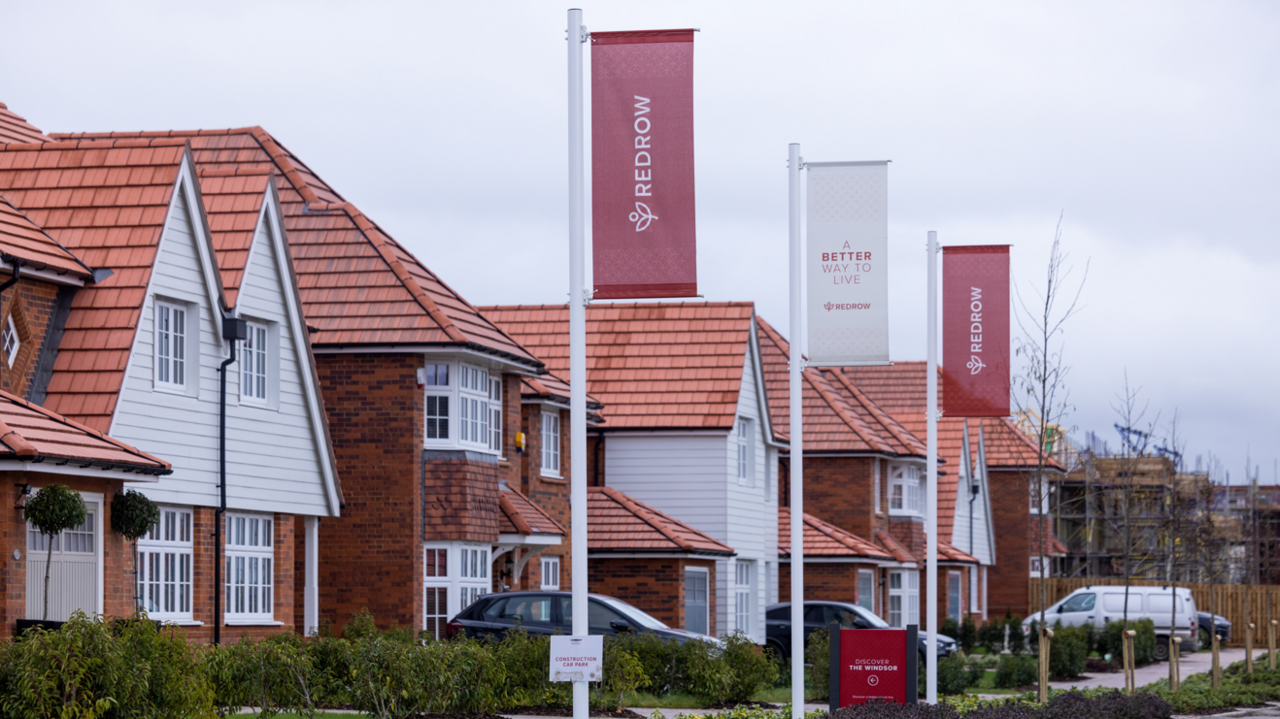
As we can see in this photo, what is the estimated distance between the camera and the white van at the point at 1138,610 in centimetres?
4600

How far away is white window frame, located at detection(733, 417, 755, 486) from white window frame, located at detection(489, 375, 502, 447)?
363 inches

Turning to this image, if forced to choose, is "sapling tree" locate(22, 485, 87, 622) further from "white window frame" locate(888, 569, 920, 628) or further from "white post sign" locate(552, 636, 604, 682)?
"white window frame" locate(888, 569, 920, 628)

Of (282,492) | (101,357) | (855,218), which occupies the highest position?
(855,218)

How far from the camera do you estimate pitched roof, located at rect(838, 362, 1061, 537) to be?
173 feet

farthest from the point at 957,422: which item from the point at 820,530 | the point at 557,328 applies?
the point at 557,328

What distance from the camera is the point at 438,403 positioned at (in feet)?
87.1

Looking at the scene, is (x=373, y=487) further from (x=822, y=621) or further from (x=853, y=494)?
(x=853, y=494)

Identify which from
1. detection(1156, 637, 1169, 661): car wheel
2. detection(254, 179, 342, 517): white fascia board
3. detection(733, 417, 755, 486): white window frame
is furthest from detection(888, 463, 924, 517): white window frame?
detection(254, 179, 342, 517): white fascia board

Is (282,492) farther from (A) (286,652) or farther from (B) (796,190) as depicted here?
(B) (796,190)

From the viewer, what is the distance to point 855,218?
56.5ft

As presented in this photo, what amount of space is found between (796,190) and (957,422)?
38.0m

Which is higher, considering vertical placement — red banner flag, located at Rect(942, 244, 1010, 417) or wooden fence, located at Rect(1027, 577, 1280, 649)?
red banner flag, located at Rect(942, 244, 1010, 417)

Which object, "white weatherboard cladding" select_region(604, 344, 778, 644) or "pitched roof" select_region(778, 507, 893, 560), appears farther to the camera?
"pitched roof" select_region(778, 507, 893, 560)

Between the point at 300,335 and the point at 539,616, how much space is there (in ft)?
17.8
